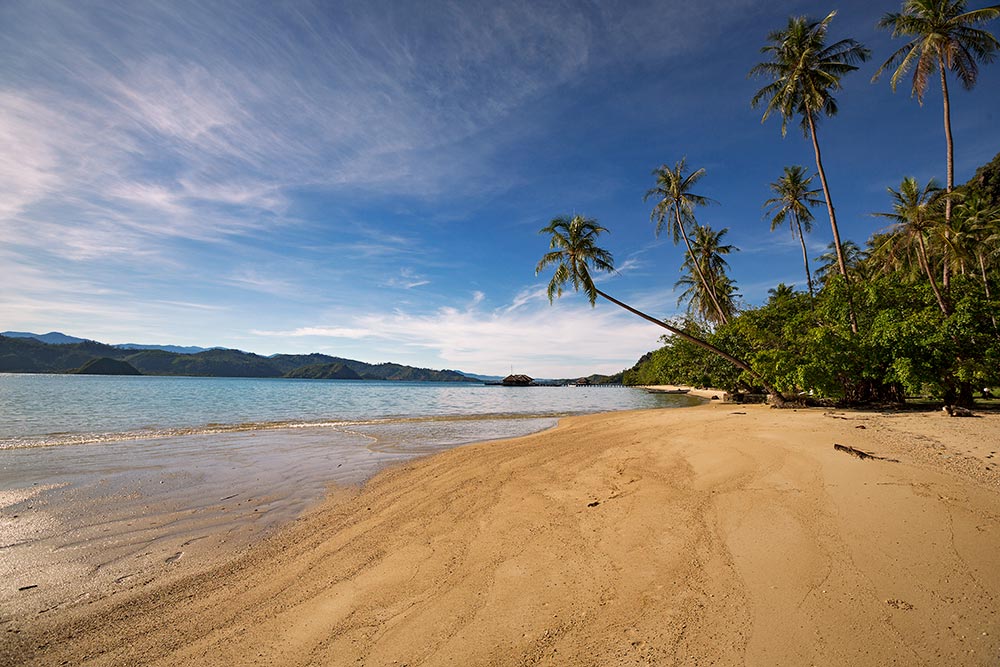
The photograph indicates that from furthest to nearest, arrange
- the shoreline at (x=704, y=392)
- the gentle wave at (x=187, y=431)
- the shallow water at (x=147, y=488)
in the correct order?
the shoreline at (x=704, y=392), the gentle wave at (x=187, y=431), the shallow water at (x=147, y=488)

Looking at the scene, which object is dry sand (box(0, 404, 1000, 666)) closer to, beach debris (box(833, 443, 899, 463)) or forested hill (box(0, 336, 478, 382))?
beach debris (box(833, 443, 899, 463))

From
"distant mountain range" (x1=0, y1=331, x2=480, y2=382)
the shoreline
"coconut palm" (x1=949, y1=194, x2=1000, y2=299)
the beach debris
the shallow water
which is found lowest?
the shallow water

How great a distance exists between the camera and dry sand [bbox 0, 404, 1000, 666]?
306cm

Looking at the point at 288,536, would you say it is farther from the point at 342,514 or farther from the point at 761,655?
the point at 761,655

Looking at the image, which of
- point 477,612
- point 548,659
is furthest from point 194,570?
point 548,659

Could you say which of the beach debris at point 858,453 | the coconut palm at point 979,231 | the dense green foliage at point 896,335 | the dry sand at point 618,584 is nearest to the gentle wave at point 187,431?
the dry sand at point 618,584

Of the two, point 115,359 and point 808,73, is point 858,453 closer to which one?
point 808,73

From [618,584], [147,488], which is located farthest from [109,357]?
[618,584]

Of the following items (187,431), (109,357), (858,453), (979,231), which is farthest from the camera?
(109,357)

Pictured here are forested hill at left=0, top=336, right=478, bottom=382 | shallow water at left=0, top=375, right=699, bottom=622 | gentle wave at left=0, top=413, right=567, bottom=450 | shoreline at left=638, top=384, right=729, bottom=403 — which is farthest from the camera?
forested hill at left=0, top=336, right=478, bottom=382

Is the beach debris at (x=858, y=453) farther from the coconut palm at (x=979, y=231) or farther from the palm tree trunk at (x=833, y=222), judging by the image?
the coconut palm at (x=979, y=231)

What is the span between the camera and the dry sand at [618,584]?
306 centimetres

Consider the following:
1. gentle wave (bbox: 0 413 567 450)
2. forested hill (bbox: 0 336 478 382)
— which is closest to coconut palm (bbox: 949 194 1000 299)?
gentle wave (bbox: 0 413 567 450)

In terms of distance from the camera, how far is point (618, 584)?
3904 millimetres
